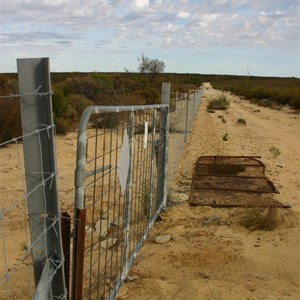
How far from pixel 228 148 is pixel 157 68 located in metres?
41.6

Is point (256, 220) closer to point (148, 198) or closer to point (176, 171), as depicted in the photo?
point (148, 198)

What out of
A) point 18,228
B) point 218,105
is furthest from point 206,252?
point 218,105

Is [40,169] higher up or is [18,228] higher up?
[40,169]

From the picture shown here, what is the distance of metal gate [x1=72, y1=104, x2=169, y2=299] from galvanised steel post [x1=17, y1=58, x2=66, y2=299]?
0.89 feet

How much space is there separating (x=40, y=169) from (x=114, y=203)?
5.28ft

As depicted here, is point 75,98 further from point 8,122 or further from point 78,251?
point 78,251

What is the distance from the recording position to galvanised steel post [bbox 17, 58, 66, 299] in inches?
85.0

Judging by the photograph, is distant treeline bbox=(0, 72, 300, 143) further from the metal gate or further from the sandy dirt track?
the sandy dirt track

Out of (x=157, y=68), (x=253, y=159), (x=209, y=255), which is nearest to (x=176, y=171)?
(x=253, y=159)

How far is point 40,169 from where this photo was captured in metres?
2.26

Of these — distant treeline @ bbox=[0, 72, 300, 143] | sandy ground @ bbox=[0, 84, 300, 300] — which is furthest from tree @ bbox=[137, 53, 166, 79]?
sandy ground @ bbox=[0, 84, 300, 300]

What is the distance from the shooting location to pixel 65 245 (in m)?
2.59

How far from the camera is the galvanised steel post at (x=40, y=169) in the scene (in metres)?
2.16

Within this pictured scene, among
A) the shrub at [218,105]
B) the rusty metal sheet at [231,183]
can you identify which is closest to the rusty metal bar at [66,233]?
the rusty metal sheet at [231,183]
